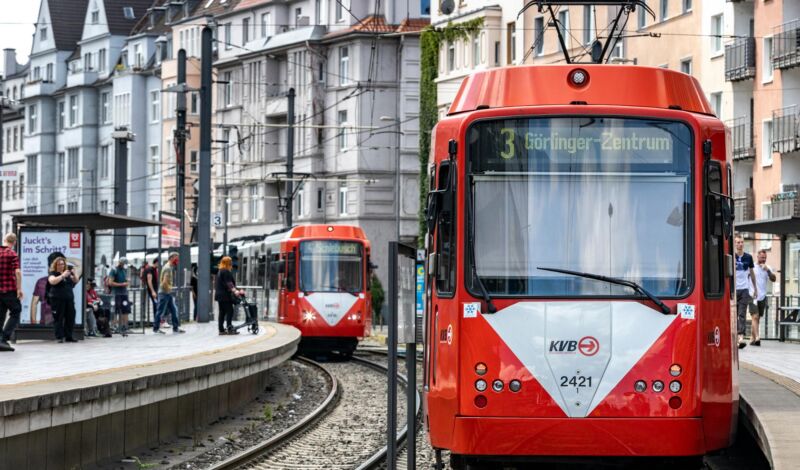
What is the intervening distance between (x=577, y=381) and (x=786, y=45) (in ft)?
141

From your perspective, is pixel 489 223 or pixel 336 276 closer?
pixel 489 223

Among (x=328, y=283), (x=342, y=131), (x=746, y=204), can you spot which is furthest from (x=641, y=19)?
(x=328, y=283)

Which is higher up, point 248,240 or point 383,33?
point 383,33

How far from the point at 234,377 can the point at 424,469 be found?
19.6ft

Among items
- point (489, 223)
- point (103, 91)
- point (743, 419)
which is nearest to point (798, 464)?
point (489, 223)

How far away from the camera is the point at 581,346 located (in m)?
12.5

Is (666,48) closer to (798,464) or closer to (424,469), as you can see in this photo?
(424,469)

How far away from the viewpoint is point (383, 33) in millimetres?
77875

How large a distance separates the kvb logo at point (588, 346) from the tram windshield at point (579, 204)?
0.33 meters

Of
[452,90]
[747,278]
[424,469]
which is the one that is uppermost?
[452,90]

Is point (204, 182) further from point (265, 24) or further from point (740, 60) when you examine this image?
point (265, 24)

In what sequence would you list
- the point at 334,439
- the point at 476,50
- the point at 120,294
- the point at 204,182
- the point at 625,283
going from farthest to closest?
the point at 476,50 → the point at 204,182 → the point at 120,294 → the point at 334,439 → the point at 625,283

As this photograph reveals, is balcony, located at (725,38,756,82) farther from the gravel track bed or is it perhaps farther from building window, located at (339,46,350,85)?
the gravel track bed

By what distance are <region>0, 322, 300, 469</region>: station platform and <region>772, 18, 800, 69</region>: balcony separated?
29145mm
